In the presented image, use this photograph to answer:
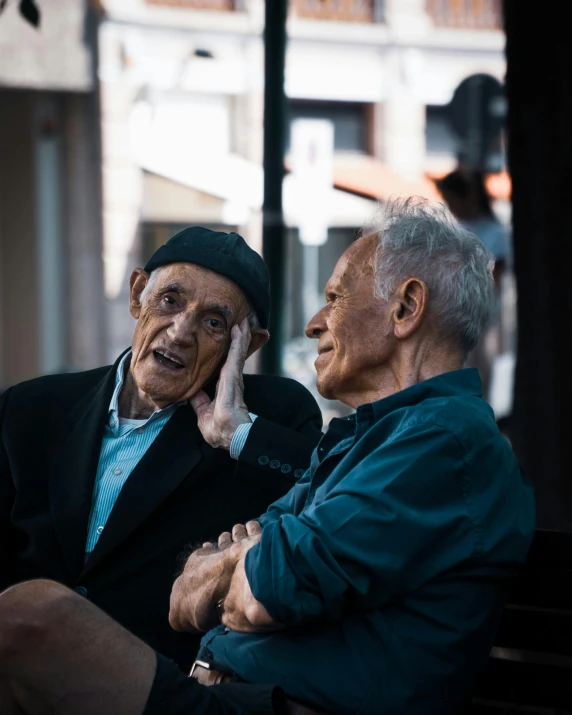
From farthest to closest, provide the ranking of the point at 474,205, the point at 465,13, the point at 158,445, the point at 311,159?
the point at 465,13 → the point at 311,159 → the point at 474,205 → the point at 158,445

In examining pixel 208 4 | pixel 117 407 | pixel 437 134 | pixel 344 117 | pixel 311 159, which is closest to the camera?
pixel 117 407

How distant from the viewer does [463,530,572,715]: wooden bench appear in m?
2.77

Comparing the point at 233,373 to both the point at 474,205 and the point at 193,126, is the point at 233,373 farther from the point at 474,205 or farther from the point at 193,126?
the point at 193,126

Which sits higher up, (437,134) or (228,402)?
(437,134)

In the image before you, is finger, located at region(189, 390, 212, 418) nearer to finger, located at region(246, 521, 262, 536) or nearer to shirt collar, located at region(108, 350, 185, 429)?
shirt collar, located at region(108, 350, 185, 429)

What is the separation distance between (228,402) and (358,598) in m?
1.00

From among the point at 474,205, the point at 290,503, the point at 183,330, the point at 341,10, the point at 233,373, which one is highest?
the point at 341,10

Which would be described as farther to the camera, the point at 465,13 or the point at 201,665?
the point at 465,13

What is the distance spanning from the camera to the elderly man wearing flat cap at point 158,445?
3268 mm

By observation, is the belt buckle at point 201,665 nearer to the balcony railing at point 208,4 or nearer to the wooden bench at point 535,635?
the wooden bench at point 535,635

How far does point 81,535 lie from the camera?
3.29 m

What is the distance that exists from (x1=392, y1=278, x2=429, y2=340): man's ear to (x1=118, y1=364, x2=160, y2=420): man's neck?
890 millimetres

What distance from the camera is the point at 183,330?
3.40m

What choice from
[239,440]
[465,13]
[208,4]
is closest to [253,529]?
[239,440]
